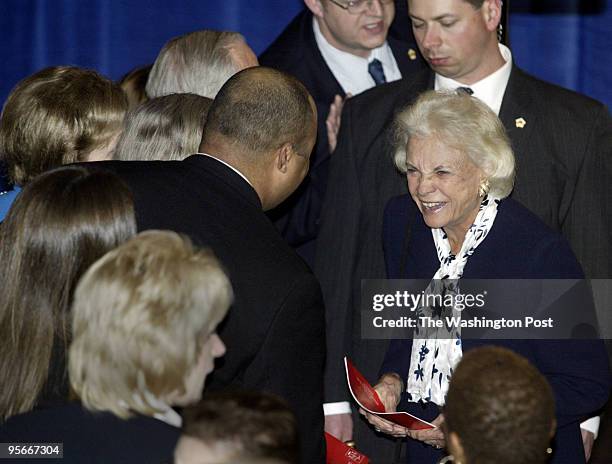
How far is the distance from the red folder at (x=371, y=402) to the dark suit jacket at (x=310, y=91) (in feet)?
4.66

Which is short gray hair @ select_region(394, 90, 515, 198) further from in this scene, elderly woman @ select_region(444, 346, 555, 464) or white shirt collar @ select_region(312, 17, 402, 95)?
white shirt collar @ select_region(312, 17, 402, 95)

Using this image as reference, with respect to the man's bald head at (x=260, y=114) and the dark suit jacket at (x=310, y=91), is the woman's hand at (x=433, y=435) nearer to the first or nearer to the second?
the man's bald head at (x=260, y=114)

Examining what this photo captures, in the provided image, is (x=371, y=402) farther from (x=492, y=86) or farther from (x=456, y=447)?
(x=492, y=86)

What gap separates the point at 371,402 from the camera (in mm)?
3221

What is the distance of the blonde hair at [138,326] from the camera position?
2.13 m

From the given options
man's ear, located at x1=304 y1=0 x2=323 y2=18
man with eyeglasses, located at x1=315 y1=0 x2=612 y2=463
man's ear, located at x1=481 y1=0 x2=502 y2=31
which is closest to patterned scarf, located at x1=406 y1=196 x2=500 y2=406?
man with eyeglasses, located at x1=315 y1=0 x2=612 y2=463

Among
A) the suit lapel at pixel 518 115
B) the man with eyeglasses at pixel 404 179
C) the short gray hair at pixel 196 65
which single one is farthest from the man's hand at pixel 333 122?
the suit lapel at pixel 518 115

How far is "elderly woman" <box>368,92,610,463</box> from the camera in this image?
3.14m

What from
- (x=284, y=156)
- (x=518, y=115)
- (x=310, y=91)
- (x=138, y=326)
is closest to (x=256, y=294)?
(x=284, y=156)

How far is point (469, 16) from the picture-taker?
12.5 ft

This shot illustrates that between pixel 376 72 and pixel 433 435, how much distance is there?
2118 millimetres

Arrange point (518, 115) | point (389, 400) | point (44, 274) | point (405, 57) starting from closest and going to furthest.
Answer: point (44, 274) → point (389, 400) → point (518, 115) → point (405, 57)

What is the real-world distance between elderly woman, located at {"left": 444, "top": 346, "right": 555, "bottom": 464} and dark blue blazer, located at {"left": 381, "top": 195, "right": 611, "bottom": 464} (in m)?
1.01

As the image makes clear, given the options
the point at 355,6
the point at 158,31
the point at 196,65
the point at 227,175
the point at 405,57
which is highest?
the point at 158,31
